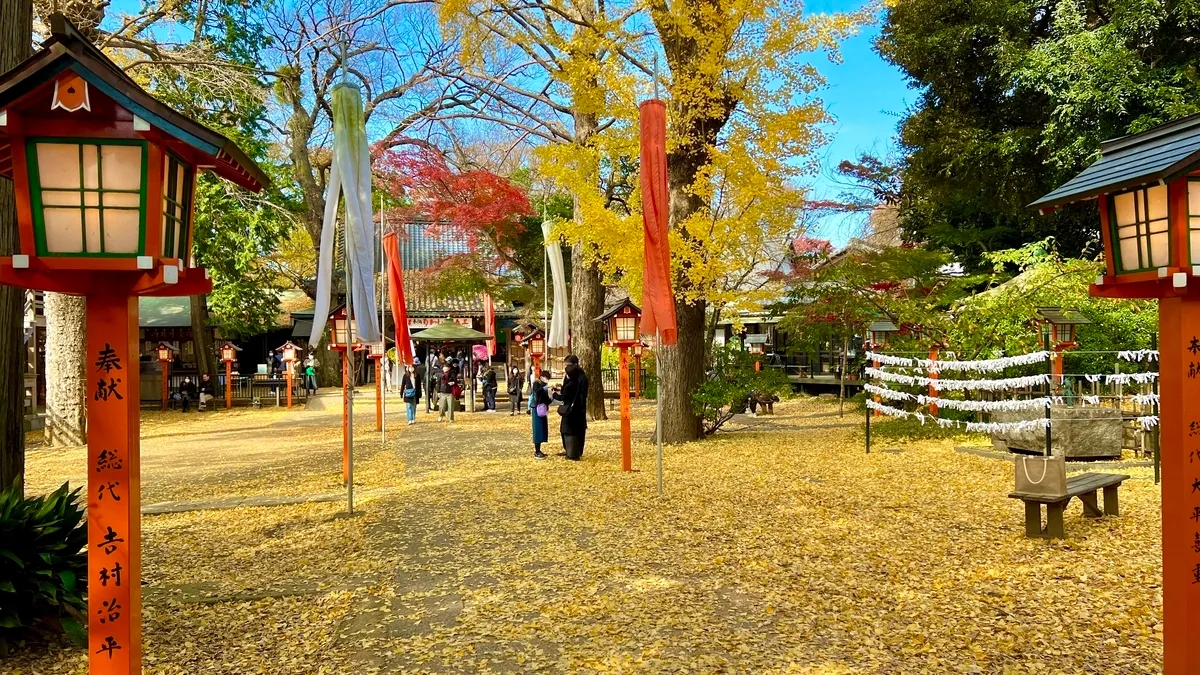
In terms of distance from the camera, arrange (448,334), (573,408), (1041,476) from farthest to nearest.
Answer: (448,334) < (573,408) < (1041,476)

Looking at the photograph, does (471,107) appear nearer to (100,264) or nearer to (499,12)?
(499,12)

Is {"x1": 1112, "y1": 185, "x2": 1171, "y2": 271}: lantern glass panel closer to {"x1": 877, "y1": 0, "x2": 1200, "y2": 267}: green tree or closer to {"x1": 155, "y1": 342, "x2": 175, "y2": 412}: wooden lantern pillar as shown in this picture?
{"x1": 877, "y1": 0, "x2": 1200, "y2": 267}: green tree

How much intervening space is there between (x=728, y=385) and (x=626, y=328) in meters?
2.13

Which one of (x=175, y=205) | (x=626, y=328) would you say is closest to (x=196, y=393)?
(x=626, y=328)

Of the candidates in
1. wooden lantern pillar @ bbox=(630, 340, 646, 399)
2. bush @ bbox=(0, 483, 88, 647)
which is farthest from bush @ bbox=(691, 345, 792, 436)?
bush @ bbox=(0, 483, 88, 647)

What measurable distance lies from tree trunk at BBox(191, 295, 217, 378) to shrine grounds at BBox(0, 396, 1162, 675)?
49.6ft

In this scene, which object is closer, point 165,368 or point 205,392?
point 165,368

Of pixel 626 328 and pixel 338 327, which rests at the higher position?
pixel 338 327

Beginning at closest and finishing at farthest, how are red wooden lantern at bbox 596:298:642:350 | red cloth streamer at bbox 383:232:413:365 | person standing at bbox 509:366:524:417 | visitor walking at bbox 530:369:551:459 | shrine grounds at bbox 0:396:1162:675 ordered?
1. shrine grounds at bbox 0:396:1162:675
2. visitor walking at bbox 530:369:551:459
3. red wooden lantern at bbox 596:298:642:350
4. red cloth streamer at bbox 383:232:413:365
5. person standing at bbox 509:366:524:417

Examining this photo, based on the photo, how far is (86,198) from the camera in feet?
10.3

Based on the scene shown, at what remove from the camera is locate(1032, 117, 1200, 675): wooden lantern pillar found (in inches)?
134

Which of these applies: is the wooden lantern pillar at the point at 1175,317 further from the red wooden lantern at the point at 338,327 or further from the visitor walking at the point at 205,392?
the visitor walking at the point at 205,392

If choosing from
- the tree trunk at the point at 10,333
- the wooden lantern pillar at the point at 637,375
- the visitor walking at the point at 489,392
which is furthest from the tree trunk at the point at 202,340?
the tree trunk at the point at 10,333

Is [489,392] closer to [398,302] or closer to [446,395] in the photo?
[446,395]
